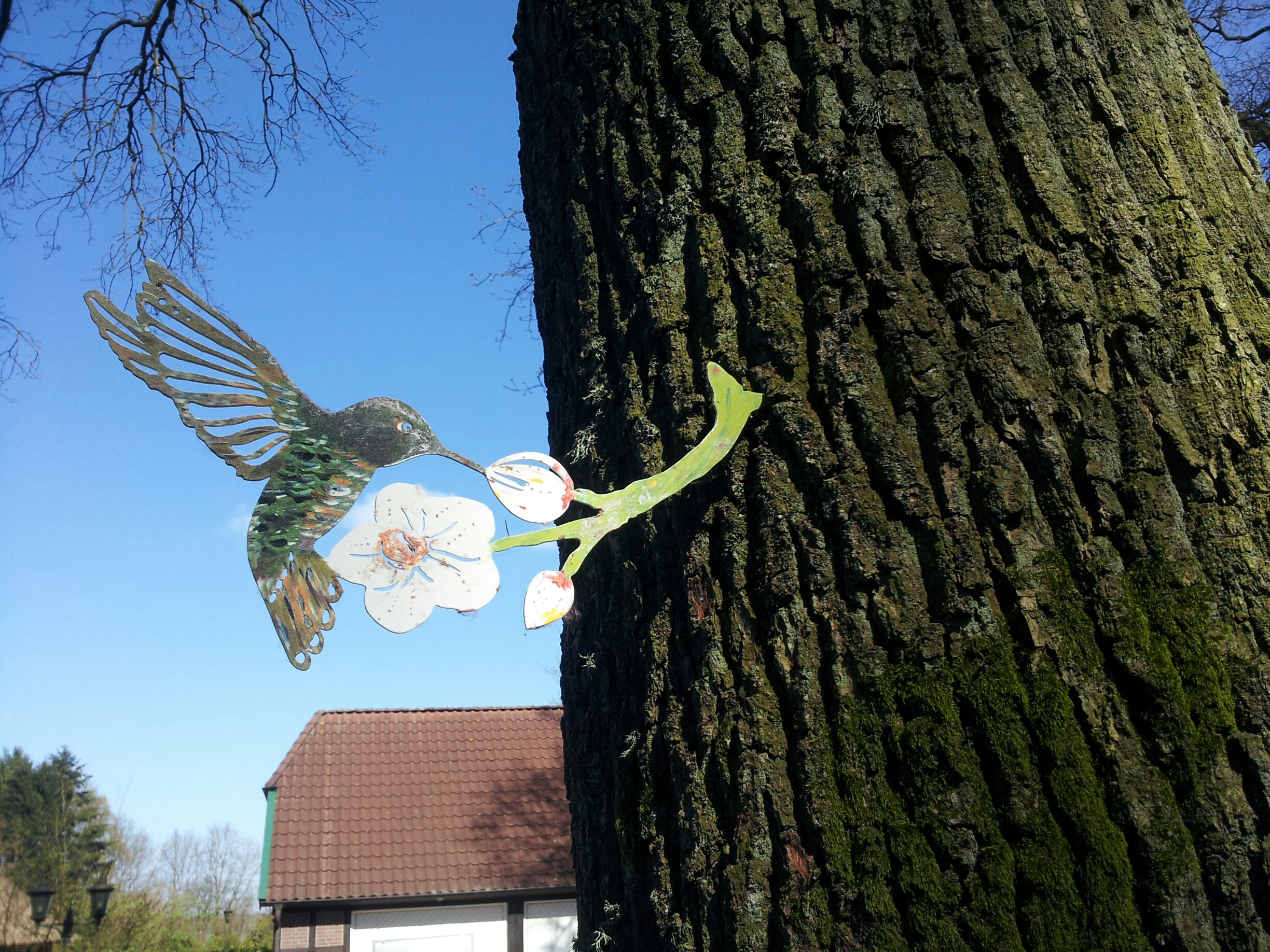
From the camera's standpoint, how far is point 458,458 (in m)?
1.35

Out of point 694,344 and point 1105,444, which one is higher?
point 694,344

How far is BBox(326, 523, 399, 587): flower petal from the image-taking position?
1.28m

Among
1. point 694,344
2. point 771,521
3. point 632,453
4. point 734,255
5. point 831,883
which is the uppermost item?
point 734,255

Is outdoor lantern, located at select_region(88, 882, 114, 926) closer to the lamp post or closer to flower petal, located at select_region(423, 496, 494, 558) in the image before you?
the lamp post

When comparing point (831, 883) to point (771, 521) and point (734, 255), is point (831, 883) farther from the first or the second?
point (734, 255)

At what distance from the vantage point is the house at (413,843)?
368 inches

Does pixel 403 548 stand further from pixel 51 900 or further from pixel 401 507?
pixel 51 900

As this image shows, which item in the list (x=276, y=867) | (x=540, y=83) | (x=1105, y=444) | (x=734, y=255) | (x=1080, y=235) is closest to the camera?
A: (x=1105, y=444)

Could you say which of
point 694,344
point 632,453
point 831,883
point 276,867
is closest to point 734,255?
point 694,344

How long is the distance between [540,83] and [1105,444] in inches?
52.9

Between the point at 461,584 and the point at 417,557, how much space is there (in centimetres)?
8

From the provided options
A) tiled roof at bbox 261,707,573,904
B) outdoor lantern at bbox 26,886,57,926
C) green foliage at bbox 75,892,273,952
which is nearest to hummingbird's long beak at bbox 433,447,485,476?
tiled roof at bbox 261,707,573,904

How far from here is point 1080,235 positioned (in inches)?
49.1

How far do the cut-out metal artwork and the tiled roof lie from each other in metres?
8.96
